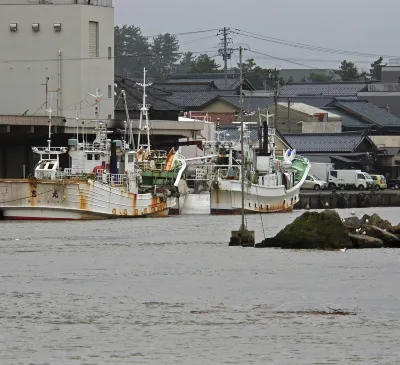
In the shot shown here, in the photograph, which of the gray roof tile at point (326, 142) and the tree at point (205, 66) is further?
the tree at point (205, 66)

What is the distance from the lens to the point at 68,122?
7844cm

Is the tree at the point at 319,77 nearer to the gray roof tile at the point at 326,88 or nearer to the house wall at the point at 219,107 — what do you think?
the gray roof tile at the point at 326,88

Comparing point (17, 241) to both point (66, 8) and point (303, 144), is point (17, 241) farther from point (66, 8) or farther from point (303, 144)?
point (303, 144)

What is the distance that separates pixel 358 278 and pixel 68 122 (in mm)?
42338

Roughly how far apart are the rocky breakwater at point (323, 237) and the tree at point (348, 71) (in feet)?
462

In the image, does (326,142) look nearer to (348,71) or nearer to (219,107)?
(219,107)

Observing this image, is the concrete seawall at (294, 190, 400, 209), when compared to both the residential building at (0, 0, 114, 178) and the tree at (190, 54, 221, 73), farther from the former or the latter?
the tree at (190, 54, 221, 73)

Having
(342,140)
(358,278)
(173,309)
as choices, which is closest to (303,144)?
(342,140)

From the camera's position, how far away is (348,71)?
191m

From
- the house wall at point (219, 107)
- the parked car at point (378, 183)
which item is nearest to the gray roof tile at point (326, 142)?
the parked car at point (378, 183)

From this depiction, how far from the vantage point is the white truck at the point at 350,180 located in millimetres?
94188

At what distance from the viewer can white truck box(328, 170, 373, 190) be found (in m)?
94.2

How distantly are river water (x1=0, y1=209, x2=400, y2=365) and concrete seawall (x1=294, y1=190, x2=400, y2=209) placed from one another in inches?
1321

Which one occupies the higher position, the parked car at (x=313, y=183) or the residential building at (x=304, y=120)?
the residential building at (x=304, y=120)
